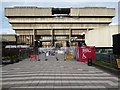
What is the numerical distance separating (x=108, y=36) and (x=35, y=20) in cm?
10084

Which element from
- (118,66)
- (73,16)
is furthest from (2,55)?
(73,16)

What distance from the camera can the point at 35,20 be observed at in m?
154

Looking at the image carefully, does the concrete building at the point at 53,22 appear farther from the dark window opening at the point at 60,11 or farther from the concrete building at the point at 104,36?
the concrete building at the point at 104,36

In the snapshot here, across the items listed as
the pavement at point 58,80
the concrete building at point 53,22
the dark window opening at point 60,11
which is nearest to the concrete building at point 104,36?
the pavement at point 58,80

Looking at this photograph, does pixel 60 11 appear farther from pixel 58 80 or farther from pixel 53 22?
pixel 58 80

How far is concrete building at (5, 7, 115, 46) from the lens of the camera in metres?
151

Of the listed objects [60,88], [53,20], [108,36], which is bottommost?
[60,88]

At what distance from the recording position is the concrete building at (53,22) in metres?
151

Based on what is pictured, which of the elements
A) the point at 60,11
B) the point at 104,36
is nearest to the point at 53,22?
the point at 60,11

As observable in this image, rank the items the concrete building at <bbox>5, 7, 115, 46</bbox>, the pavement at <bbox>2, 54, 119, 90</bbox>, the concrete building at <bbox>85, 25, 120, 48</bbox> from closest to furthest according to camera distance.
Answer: the pavement at <bbox>2, 54, 119, 90</bbox>
the concrete building at <bbox>85, 25, 120, 48</bbox>
the concrete building at <bbox>5, 7, 115, 46</bbox>

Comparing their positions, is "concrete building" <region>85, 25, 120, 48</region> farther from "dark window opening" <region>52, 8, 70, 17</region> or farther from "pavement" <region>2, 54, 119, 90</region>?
"dark window opening" <region>52, 8, 70, 17</region>

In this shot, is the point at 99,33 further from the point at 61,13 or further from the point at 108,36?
the point at 61,13

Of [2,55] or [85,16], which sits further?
[85,16]

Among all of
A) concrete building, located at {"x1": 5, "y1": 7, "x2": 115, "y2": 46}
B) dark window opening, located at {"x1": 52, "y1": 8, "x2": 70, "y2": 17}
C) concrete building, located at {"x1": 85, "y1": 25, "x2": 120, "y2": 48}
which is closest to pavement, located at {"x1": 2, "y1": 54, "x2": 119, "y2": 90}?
concrete building, located at {"x1": 85, "y1": 25, "x2": 120, "y2": 48}
